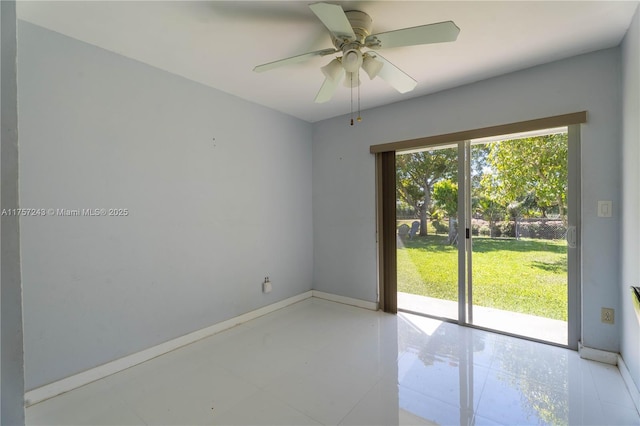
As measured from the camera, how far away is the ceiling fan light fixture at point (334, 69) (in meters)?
1.89

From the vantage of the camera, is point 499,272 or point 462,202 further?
point 462,202

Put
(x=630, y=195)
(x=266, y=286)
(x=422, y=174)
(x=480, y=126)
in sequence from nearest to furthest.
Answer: (x=630, y=195), (x=480, y=126), (x=422, y=174), (x=266, y=286)

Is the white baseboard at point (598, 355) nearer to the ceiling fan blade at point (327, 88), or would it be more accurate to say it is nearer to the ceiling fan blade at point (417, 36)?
the ceiling fan blade at point (417, 36)

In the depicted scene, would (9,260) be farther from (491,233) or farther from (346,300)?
(346,300)

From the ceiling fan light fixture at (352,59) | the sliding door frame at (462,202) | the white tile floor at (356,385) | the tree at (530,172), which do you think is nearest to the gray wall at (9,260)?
the white tile floor at (356,385)

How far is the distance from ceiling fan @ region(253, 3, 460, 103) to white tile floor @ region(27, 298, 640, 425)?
217 cm

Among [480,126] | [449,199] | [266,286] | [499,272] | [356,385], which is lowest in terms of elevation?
[356,385]

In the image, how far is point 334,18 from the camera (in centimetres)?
147

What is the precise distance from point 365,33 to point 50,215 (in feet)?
7.91

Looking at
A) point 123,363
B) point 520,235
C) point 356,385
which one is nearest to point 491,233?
point 520,235

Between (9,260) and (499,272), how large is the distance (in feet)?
10.7

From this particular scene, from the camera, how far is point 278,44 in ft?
6.77

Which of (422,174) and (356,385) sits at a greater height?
(422,174)

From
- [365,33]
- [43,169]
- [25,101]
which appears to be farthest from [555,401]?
[25,101]
